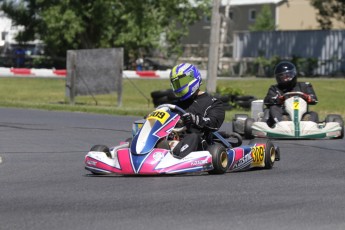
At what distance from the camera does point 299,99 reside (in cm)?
1675

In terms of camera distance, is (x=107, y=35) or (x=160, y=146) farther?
(x=107, y=35)

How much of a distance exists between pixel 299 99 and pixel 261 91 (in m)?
17.4

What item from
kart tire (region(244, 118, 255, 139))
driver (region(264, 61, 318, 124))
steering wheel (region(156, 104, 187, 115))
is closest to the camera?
steering wheel (region(156, 104, 187, 115))

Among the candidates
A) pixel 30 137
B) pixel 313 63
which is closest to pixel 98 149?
pixel 30 137

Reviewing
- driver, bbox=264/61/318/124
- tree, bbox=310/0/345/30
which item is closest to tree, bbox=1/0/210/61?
tree, bbox=310/0/345/30

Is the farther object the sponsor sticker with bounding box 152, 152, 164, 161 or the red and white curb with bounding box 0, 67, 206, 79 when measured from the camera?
the red and white curb with bounding box 0, 67, 206, 79

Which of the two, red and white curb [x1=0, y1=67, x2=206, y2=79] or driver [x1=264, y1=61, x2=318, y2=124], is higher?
driver [x1=264, y1=61, x2=318, y2=124]

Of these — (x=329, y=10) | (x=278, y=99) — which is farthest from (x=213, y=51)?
(x=329, y=10)

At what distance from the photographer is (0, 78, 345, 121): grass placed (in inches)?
1055

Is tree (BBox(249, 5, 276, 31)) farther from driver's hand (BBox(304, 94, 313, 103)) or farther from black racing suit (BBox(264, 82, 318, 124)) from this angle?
driver's hand (BBox(304, 94, 313, 103))

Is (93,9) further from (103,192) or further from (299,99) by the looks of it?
(103,192)

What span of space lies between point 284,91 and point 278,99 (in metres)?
0.32

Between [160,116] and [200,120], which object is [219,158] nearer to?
[200,120]

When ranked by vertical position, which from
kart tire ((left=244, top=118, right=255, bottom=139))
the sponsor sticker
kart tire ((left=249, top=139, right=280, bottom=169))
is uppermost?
the sponsor sticker
